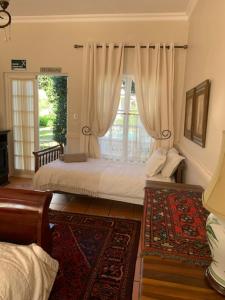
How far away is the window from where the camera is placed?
4.26 meters

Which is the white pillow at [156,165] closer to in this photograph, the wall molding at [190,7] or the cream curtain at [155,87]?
the cream curtain at [155,87]

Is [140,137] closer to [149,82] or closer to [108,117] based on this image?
[108,117]

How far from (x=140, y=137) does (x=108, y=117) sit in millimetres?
688

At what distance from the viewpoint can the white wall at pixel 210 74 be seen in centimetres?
197

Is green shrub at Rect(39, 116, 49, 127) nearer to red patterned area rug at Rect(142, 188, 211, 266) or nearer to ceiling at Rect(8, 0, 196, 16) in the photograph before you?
ceiling at Rect(8, 0, 196, 16)

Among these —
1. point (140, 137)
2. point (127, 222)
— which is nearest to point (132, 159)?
point (140, 137)

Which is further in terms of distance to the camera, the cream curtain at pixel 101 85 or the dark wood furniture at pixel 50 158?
the cream curtain at pixel 101 85

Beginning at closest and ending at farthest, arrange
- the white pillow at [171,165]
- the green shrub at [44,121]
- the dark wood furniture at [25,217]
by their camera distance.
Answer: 1. the dark wood furniture at [25,217]
2. the white pillow at [171,165]
3. the green shrub at [44,121]

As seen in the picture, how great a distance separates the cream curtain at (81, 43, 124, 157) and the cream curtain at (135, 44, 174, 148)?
0.36 m

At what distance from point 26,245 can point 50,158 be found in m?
2.72

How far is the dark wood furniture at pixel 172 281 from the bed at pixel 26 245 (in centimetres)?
61

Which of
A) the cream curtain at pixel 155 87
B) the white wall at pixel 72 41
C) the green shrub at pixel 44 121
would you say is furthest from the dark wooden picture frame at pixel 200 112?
the green shrub at pixel 44 121

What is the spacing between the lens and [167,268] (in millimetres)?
1063

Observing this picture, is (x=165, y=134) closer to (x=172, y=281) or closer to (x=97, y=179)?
(x=97, y=179)
